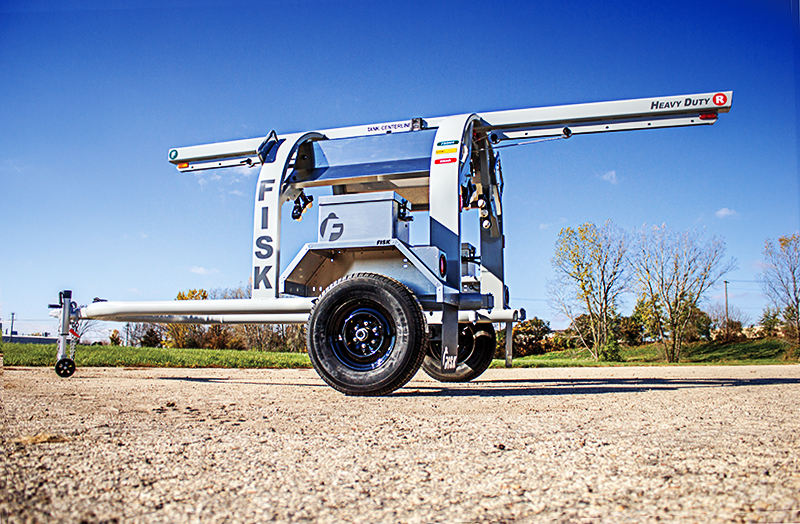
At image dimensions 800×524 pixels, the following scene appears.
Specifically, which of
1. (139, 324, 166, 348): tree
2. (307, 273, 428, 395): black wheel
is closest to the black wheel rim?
(307, 273, 428, 395): black wheel

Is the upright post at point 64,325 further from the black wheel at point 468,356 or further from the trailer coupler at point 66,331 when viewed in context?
the black wheel at point 468,356

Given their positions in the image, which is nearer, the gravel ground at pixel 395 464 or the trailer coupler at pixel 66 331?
the gravel ground at pixel 395 464

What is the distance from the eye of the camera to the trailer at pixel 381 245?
456cm

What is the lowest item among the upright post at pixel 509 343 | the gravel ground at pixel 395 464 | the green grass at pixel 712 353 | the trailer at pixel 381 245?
the green grass at pixel 712 353

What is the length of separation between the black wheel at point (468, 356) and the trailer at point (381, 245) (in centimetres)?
2

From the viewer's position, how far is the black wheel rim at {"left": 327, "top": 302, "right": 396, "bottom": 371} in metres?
4.56

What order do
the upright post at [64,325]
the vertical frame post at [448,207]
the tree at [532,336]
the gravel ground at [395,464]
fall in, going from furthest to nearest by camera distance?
the tree at [532,336]
the upright post at [64,325]
the vertical frame post at [448,207]
the gravel ground at [395,464]

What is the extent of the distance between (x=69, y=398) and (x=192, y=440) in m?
2.38

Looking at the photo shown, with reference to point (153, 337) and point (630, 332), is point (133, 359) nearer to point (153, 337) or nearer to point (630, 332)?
point (153, 337)

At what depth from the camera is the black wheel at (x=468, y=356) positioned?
6766 millimetres

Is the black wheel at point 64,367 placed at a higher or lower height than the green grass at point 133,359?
higher

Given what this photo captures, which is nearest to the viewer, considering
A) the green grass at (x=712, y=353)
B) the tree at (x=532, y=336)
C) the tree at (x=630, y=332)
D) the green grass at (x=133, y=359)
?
the green grass at (x=133, y=359)

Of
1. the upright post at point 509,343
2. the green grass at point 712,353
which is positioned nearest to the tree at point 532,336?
the green grass at point 712,353

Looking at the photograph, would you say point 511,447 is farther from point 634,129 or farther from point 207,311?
point 634,129
